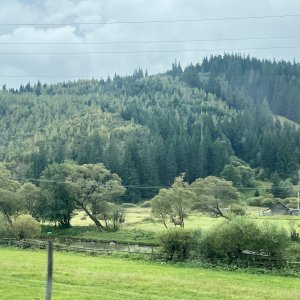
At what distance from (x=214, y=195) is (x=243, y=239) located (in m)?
43.7

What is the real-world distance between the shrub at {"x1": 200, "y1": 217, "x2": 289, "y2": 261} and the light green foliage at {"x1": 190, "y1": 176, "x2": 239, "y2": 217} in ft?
127

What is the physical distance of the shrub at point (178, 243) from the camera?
181 ft

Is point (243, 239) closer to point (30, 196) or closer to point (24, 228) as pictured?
point (24, 228)

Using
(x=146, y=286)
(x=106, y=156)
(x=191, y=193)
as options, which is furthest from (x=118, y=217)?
(x=106, y=156)

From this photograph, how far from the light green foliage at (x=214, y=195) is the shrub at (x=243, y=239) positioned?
38649 mm

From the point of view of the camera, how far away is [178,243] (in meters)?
55.3

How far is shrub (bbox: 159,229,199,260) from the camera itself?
55062 mm

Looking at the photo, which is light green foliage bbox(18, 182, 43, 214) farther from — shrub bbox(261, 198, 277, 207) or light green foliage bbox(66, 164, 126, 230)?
shrub bbox(261, 198, 277, 207)

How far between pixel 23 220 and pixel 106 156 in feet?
345

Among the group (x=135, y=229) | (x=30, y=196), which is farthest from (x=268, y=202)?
(x=30, y=196)

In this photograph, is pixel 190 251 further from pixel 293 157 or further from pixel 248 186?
pixel 293 157

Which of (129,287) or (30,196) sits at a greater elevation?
(30,196)

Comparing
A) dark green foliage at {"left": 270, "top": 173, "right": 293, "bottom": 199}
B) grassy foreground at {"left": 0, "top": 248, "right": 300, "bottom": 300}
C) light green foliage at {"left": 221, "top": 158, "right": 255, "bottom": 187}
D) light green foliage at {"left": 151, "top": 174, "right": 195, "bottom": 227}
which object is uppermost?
light green foliage at {"left": 221, "top": 158, "right": 255, "bottom": 187}

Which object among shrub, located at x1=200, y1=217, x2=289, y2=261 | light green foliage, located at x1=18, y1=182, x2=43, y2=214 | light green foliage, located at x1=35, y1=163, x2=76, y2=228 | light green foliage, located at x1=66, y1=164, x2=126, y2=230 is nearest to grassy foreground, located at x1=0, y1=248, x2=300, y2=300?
shrub, located at x1=200, y1=217, x2=289, y2=261
